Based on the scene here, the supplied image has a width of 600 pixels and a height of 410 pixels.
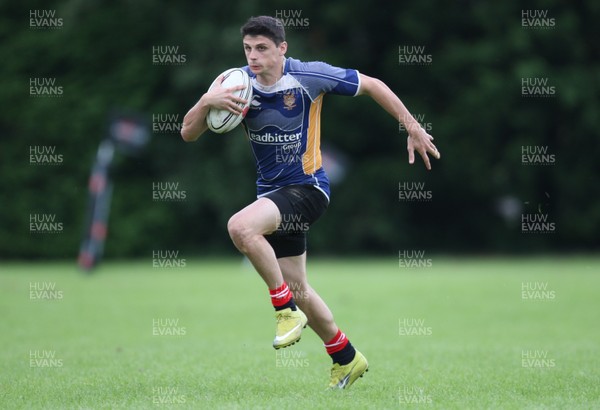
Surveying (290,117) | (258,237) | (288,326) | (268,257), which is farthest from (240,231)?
(290,117)

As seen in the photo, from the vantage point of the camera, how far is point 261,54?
6.45 metres

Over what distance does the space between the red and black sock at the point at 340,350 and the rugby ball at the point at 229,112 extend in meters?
1.83

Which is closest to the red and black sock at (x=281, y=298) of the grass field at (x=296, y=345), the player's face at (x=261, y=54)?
the grass field at (x=296, y=345)

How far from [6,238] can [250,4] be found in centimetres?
1032

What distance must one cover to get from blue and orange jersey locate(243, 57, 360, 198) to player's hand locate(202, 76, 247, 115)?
294mm

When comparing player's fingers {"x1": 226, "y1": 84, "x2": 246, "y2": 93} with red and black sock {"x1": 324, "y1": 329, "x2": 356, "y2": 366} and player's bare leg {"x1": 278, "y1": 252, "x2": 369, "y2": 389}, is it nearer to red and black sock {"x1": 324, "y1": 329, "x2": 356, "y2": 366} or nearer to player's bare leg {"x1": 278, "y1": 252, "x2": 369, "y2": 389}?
player's bare leg {"x1": 278, "y1": 252, "x2": 369, "y2": 389}

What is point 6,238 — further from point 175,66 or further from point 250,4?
point 250,4

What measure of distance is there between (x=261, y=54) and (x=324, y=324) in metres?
2.08

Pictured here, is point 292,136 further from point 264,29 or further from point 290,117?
point 264,29

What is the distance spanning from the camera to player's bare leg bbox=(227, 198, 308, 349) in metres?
6.08

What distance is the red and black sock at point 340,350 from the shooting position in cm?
683

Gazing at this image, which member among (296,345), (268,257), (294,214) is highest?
(294,214)

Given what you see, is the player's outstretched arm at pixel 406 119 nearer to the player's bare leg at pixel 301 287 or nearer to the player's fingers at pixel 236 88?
the player's fingers at pixel 236 88

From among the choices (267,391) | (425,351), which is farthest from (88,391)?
(425,351)
